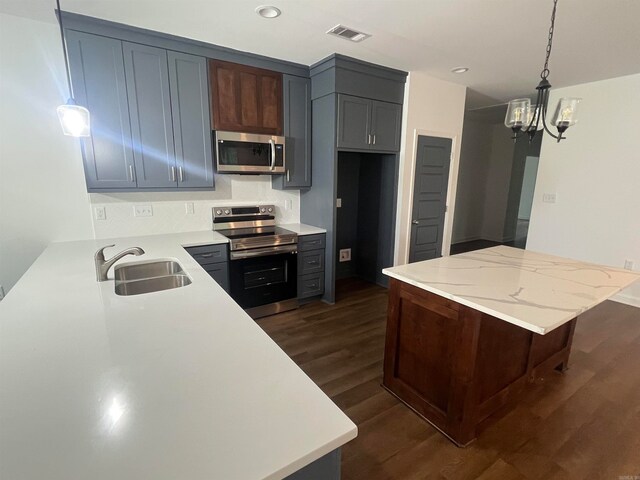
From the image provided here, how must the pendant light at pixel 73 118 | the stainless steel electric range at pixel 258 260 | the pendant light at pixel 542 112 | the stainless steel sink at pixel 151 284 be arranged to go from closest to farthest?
the pendant light at pixel 73 118, the pendant light at pixel 542 112, the stainless steel sink at pixel 151 284, the stainless steel electric range at pixel 258 260

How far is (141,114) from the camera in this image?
104 inches

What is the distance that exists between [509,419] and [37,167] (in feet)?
12.9

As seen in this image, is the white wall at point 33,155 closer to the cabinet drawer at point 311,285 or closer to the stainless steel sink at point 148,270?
the stainless steel sink at point 148,270

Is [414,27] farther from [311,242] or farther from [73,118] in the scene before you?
[73,118]

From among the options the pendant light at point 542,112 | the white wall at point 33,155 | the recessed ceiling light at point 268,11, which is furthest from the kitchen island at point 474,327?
the white wall at point 33,155

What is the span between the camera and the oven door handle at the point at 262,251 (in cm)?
290

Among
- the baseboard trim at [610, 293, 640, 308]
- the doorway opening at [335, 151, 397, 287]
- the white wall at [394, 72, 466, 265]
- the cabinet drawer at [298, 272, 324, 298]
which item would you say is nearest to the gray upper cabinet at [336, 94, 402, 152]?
the white wall at [394, 72, 466, 265]

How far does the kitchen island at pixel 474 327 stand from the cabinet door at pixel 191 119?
2097 millimetres

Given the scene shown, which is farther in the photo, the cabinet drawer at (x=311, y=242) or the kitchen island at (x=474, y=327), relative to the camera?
the cabinet drawer at (x=311, y=242)

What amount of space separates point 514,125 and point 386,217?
6.86 feet

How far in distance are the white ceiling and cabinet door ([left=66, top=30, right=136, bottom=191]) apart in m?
0.23

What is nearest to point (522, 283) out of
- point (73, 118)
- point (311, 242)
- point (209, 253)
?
point (311, 242)

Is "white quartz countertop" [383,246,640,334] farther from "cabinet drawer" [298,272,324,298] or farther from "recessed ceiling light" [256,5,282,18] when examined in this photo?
"recessed ceiling light" [256,5,282,18]

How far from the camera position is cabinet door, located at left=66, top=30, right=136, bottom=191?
236cm
